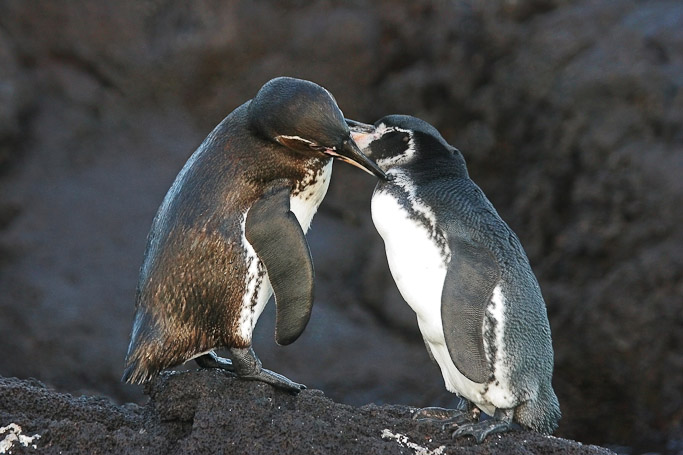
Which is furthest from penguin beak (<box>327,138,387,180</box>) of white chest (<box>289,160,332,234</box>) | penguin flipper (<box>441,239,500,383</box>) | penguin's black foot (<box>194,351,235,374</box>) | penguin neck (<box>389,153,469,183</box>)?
penguin's black foot (<box>194,351,235,374</box>)

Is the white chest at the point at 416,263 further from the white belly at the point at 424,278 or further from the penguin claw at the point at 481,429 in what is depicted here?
the penguin claw at the point at 481,429

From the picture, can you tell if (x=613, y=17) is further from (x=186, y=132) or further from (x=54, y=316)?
(x=54, y=316)

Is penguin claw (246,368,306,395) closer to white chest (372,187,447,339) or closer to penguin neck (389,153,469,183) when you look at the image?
white chest (372,187,447,339)

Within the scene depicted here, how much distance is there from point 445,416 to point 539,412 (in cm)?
27

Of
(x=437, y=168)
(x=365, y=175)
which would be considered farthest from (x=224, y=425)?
(x=365, y=175)

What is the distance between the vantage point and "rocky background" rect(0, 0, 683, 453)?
5.47m

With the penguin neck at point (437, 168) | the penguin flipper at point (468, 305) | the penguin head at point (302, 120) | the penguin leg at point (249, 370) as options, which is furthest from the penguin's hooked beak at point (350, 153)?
the penguin leg at point (249, 370)

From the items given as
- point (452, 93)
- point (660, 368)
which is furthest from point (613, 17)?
point (660, 368)

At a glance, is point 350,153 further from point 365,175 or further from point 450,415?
point 365,175

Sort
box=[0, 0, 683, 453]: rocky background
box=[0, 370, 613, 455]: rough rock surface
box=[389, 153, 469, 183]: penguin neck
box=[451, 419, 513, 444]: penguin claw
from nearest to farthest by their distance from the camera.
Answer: box=[0, 370, 613, 455]: rough rock surface, box=[451, 419, 513, 444]: penguin claw, box=[389, 153, 469, 183]: penguin neck, box=[0, 0, 683, 453]: rocky background

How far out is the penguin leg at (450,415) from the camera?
2646mm

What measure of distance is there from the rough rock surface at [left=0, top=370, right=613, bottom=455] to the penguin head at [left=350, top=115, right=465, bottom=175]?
800mm

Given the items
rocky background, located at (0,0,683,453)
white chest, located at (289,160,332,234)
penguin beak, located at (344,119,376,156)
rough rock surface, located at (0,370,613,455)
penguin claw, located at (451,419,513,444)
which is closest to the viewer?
rough rock surface, located at (0,370,613,455)

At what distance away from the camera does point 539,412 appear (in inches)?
105
